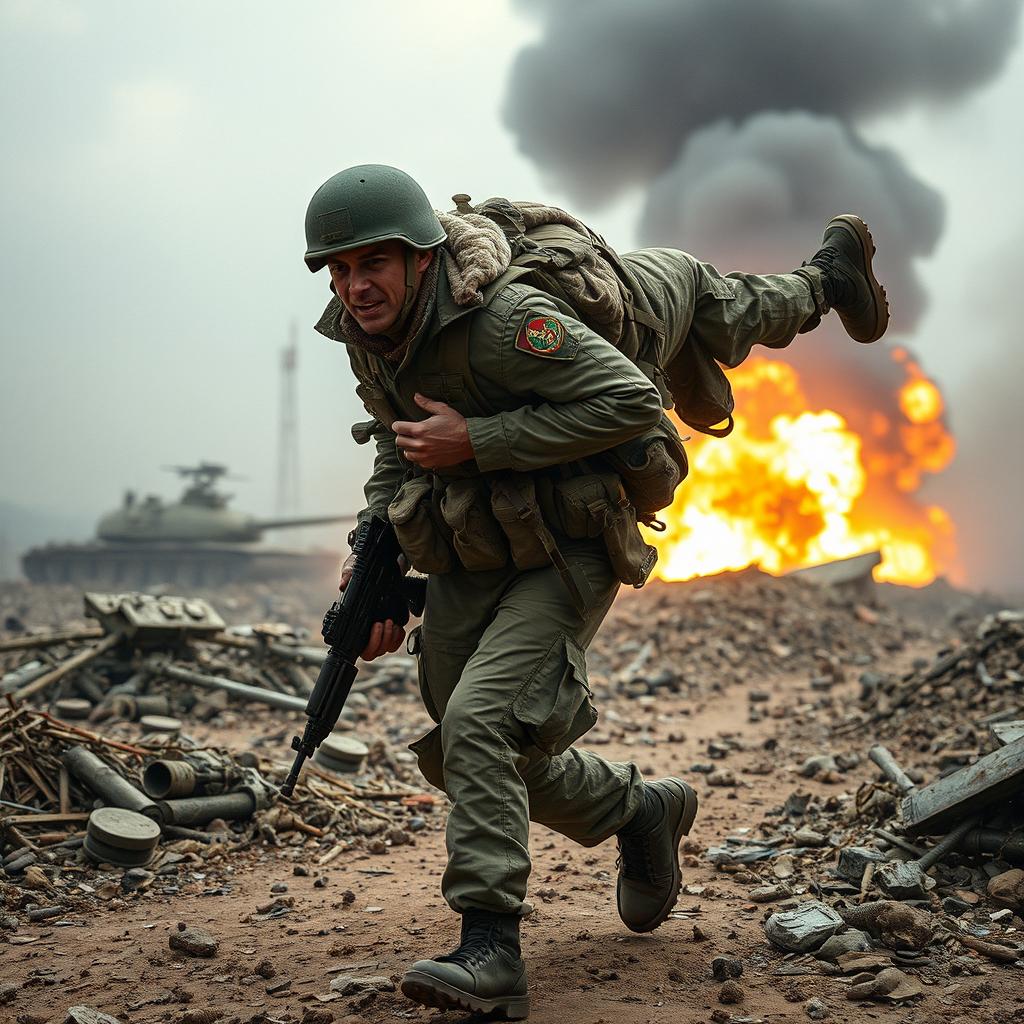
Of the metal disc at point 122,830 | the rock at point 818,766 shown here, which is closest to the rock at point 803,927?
the metal disc at point 122,830

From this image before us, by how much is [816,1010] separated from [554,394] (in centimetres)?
166

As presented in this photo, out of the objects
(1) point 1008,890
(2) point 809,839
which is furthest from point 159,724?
(1) point 1008,890

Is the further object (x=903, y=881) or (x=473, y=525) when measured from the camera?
(x=903, y=881)

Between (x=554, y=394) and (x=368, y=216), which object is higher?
(x=368, y=216)

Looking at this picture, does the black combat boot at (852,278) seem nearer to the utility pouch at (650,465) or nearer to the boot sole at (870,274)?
the boot sole at (870,274)

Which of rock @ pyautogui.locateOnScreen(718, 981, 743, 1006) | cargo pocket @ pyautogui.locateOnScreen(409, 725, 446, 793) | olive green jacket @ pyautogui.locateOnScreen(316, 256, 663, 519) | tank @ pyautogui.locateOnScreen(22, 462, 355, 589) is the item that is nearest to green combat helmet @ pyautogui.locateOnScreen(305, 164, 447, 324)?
olive green jacket @ pyautogui.locateOnScreen(316, 256, 663, 519)

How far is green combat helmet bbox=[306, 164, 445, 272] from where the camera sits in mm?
2869

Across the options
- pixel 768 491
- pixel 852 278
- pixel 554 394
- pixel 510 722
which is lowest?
pixel 510 722

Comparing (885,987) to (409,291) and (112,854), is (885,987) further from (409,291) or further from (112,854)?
(112,854)

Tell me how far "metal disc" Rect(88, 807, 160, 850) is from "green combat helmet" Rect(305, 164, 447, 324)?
2577 mm

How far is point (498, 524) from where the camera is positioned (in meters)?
3.03

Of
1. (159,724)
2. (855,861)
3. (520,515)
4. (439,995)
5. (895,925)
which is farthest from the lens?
(159,724)

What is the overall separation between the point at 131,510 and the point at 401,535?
25120 mm

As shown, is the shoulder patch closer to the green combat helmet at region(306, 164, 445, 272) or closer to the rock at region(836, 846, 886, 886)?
the green combat helmet at region(306, 164, 445, 272)
